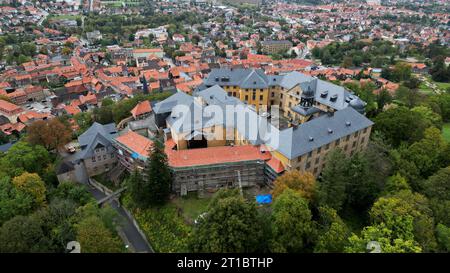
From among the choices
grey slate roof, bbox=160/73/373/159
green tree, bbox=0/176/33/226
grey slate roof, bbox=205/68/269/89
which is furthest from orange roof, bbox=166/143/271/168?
grey slate roof, bbox=205/68/269/89

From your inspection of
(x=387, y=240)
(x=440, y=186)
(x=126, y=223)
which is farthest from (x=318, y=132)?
(x=126, y=223)

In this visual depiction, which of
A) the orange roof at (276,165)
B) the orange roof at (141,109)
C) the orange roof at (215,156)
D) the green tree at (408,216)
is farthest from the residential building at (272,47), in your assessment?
the green tree at (408,216)

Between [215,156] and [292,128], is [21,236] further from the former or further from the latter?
[292,128]

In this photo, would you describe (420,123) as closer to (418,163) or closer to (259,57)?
(418,163)

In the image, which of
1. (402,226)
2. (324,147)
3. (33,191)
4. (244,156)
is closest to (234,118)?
(244,156)

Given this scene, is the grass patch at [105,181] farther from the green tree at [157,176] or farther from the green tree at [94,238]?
the green tree at [94,238]

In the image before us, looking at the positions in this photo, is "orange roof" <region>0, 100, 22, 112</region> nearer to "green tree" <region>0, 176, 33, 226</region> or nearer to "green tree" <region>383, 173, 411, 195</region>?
"green tree" <region>0, 176, 33, 226</region>
